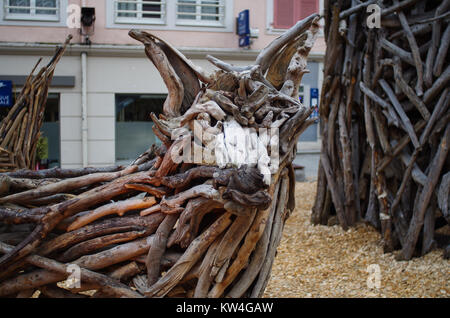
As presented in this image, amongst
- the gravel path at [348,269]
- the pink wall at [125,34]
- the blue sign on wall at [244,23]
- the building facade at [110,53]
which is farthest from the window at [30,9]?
the gravel path at [348,269]

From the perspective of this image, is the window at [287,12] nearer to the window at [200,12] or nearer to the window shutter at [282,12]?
the window shutter at [282,12]

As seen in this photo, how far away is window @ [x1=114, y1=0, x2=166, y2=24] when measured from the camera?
4.89 m

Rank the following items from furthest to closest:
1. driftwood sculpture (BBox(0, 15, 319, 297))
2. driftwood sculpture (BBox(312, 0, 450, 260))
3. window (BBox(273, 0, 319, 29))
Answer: window (BBox(273, 0, 319, 29)) → driftwood sculpture (BBox(312, 0, 450, 260)) → driftwood sculpture (BBox(0, 15, 319, 297))

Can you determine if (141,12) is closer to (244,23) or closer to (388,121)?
(244,23)

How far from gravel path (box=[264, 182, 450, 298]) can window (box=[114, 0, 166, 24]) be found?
2.81 meters

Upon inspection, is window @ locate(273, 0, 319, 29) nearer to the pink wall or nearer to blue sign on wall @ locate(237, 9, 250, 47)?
the pink wall

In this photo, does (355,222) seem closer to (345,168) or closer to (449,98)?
(345,168)

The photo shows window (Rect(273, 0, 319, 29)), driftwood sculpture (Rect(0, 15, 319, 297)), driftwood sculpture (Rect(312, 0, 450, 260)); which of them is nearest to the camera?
driftwood sculpture (Rect(0, 15, 319, 297))

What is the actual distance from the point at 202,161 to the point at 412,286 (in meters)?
2.18

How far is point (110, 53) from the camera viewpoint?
600 cm

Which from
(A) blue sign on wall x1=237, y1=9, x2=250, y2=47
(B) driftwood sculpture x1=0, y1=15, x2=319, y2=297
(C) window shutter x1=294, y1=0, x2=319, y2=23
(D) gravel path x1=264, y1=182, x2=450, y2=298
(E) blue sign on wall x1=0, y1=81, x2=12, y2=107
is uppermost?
(C) window shutter x1=294, y1=0, x2=319, y2=23

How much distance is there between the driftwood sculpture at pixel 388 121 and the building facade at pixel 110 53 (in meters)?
1.24

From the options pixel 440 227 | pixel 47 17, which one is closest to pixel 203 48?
pixel 47 17

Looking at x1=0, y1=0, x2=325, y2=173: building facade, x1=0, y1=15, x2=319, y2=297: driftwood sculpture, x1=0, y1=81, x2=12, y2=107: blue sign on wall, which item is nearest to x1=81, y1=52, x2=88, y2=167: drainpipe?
x1=0, y1=0, x2=325, y2=173: building facade
